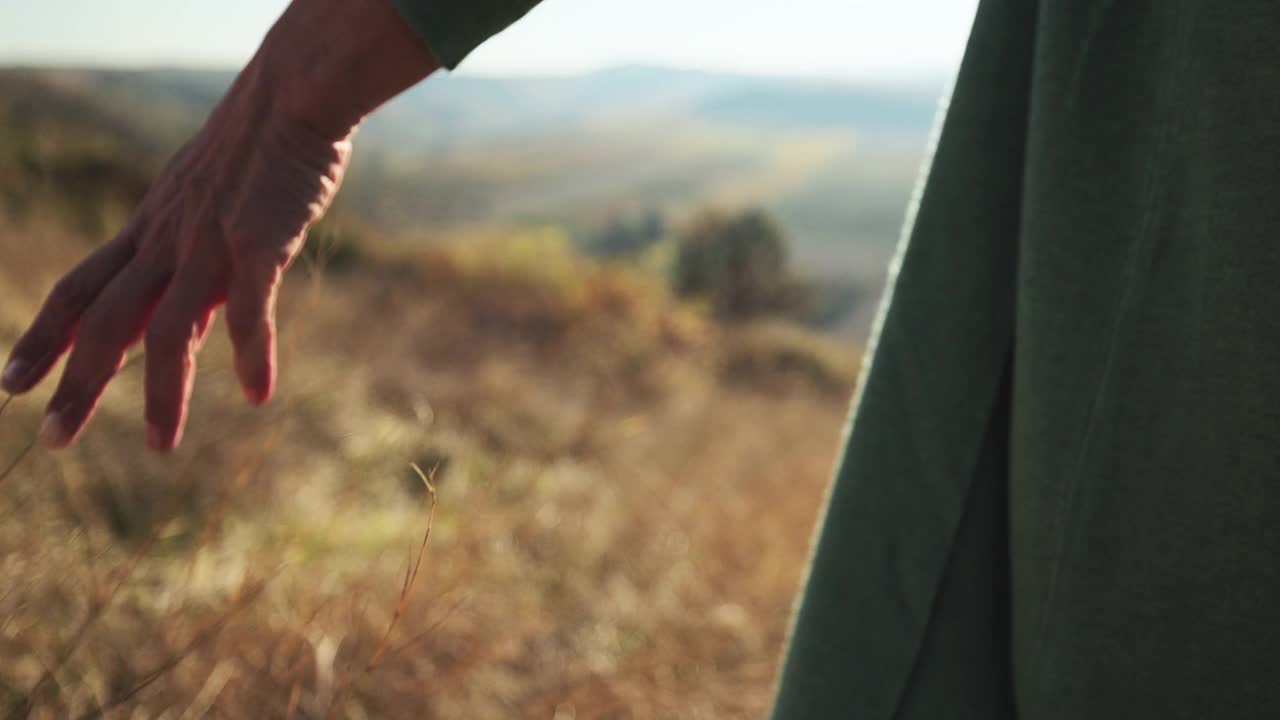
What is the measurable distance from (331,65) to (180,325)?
0.18 metres

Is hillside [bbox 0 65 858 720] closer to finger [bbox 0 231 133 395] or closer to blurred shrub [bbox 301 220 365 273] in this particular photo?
blurred shrub [bbox 301 220 365 273]

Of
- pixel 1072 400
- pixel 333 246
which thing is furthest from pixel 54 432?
pixel 1072 400

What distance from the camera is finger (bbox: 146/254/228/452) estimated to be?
0.62m

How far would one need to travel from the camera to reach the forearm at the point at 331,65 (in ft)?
1.95

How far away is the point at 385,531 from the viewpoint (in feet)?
7.85

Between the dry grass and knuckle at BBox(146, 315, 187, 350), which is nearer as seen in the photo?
knuckle at BBox(146, 315, 187, 350)

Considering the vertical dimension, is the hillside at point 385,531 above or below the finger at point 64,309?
below

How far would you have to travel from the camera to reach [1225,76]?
0.52 m

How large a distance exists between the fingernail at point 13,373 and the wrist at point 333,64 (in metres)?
0.22

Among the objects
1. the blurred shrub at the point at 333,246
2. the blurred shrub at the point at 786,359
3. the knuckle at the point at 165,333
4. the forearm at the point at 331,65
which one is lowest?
the blurred shrub at the point at 786,359

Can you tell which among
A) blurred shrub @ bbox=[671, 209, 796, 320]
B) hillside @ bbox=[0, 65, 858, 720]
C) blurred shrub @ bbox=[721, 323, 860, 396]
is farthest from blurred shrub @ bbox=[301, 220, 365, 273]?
blurred shrub @ bbox=[671, 209, 796, 320]

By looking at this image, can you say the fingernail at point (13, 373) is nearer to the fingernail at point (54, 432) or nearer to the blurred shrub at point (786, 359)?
the fingernail at point (54, 432)

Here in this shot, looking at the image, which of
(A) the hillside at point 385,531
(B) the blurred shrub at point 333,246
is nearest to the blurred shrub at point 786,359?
(B) the blurred shrub at point 333,246

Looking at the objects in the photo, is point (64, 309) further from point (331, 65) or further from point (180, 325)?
point (331, 65)
